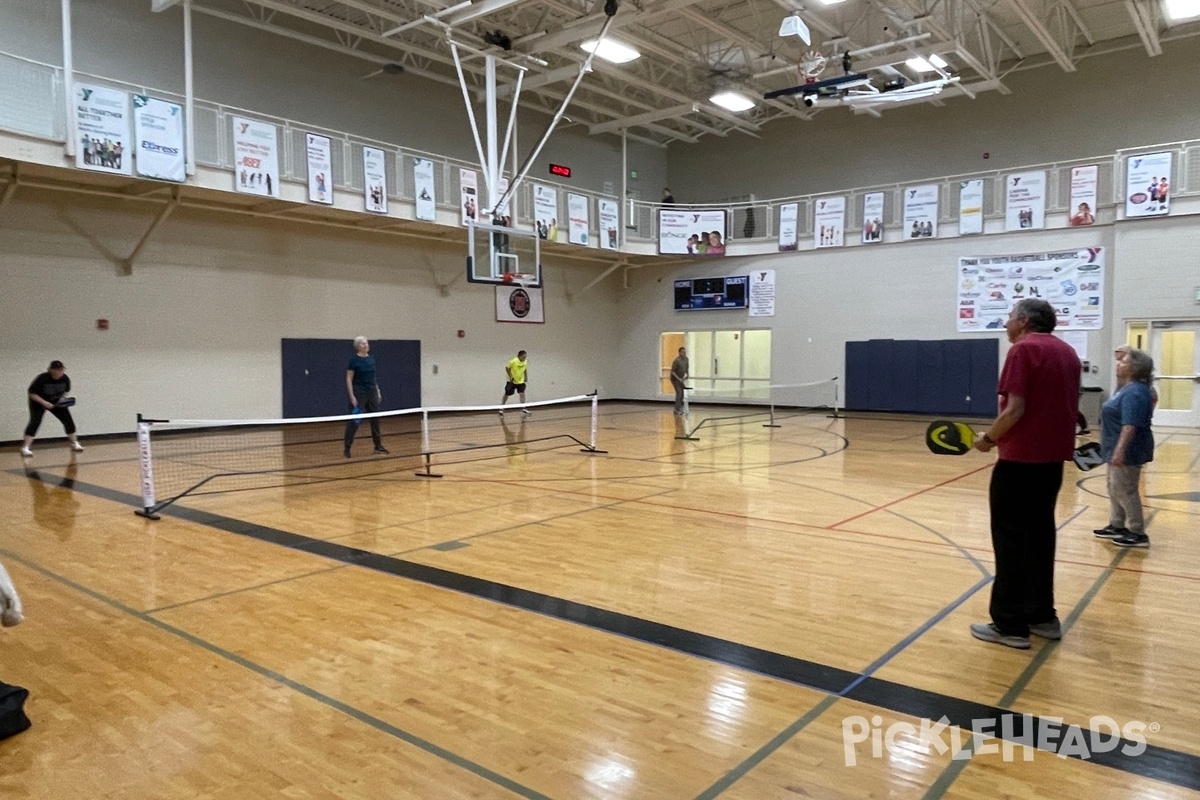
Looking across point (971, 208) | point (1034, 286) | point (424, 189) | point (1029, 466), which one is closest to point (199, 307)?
point (424, 189)

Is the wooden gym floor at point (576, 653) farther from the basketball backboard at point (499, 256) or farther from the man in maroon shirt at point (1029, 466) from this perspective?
the basketball backboard at point (499, 256)

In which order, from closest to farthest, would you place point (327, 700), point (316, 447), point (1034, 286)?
point (327, 700), point (316, 447), point (1034, 286)

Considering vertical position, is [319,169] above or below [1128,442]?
above

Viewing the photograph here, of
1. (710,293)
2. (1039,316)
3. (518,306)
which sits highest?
(710,293)

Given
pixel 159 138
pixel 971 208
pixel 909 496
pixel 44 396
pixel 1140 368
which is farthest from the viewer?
pixel 971 208

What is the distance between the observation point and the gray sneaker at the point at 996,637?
445 centimetres

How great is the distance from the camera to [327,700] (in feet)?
12.5

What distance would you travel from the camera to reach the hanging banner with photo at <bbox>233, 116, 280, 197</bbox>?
1447 cm

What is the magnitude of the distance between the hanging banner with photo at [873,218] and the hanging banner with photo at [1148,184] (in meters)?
5.73

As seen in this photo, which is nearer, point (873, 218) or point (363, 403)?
point (363, 403)

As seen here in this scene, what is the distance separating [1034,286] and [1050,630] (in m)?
17.6

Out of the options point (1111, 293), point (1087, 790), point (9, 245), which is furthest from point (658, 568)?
point (1111, 293)

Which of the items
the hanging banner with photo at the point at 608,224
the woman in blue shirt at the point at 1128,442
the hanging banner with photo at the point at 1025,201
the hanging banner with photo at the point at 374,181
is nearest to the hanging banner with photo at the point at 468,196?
the hanging banner with photo at the point at 374,181

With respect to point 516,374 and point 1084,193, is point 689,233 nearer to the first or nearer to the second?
point 516,374
